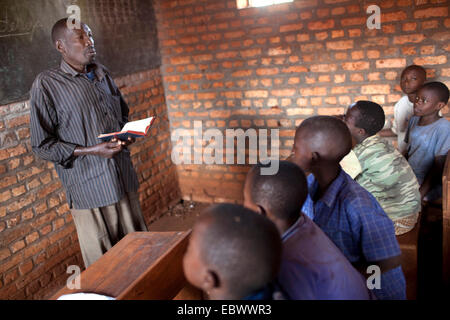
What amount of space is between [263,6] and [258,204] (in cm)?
267

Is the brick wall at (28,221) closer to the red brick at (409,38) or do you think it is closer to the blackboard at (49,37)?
the blackboard at (49,37)

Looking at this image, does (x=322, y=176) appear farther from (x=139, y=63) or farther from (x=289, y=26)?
(x=139, y=63)

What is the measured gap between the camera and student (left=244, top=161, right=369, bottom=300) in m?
1.18

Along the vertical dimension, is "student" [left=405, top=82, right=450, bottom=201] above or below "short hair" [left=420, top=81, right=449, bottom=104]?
below

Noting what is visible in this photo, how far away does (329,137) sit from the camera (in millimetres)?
1831

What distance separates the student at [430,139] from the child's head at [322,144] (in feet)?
4.26

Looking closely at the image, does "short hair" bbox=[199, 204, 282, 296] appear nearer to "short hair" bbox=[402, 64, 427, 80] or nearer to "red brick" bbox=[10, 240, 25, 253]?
"red brick" bbox=[10, 240, 25, 253]

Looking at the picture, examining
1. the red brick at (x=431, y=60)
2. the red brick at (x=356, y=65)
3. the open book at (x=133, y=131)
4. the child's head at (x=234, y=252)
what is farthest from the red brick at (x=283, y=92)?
the child's head at (x=234, y=252)

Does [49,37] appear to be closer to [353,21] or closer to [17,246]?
[17,246]

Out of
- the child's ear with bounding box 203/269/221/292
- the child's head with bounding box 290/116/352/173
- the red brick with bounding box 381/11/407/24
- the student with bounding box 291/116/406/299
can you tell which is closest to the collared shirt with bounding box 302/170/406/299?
the student with bounding box 291/116/406/299

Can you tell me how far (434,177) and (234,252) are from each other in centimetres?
232

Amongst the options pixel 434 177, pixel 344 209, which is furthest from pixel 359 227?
pixel 434 177

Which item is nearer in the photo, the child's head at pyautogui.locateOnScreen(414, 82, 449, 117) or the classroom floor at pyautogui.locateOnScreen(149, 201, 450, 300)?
the classroom floor at pyautogui.locateOnScreen(149, 201, 450, 300)

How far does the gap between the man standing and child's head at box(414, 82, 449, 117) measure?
218 centimetres
